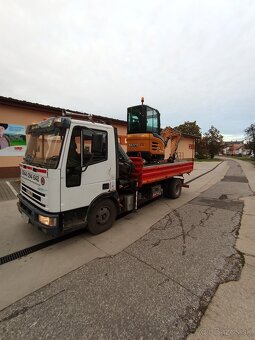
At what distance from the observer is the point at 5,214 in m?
5.70

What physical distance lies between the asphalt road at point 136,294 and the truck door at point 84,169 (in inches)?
48.9

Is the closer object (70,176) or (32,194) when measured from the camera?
(70,176)

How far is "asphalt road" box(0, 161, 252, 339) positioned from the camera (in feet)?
7.07

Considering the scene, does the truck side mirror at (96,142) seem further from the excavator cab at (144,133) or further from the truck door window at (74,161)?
the excavator cab at (144,133)

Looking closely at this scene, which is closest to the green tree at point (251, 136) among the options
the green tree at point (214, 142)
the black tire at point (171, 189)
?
the green tree at point (214, 142)

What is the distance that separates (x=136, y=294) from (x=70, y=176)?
2.22 meters

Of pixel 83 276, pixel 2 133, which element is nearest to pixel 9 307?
pixel 83 276

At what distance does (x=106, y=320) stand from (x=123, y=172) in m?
3.38

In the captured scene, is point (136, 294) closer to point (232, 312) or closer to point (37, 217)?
point (232, 312)

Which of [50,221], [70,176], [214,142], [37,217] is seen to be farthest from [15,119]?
[214,142]

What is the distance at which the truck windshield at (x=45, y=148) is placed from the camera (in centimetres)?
357

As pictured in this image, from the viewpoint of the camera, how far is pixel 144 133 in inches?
263

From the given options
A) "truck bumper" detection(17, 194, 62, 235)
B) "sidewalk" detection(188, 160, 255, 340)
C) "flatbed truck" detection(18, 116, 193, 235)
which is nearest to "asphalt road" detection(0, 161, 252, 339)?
"sidewalk" detection(188, 160, 255, 340)

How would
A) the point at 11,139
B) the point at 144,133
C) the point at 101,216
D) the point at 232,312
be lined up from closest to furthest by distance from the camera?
1. the point at 232,312
2. the point at 101,216
3. the point at 144,133
4. the point at 11,139
